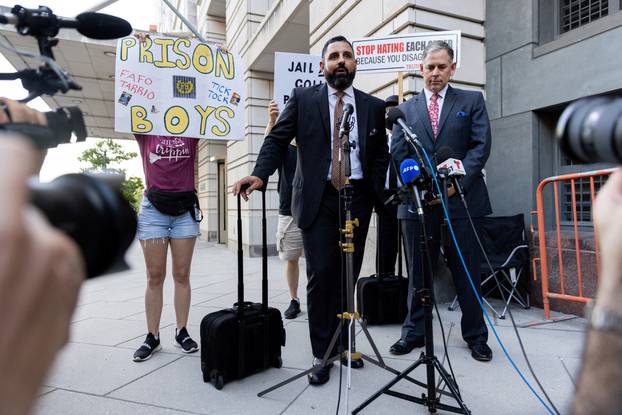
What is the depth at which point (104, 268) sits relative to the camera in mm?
597

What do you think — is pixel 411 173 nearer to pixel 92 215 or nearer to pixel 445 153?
pixel 445 153

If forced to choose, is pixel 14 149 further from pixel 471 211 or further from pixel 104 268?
pixel 471 211

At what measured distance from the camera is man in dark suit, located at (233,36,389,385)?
289cm

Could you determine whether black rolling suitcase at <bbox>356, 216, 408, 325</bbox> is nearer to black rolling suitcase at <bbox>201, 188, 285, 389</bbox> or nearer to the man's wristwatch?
black rolling suitcase at <bbox>201, 188, 285, 389</bbox>

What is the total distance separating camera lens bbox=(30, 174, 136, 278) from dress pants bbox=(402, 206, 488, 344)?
2.67m

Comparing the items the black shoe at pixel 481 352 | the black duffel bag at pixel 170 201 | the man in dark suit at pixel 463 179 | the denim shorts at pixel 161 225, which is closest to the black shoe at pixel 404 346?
the man in dark suit at pixel 463 179

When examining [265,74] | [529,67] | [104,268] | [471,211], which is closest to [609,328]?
[104,268]

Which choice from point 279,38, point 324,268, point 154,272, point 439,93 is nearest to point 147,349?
point 154,272

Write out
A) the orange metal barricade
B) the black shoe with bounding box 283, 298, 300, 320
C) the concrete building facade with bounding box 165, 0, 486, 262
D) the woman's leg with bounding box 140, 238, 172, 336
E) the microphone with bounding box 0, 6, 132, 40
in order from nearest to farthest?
the microphone with bounding box 0, 6, 132, 40, the woman's leg with bounding box 140, 238, 172, 336, the orange metal barricade, the black shoe with bounding box 283, 298, 300, 320, the concrete building facade with bounding box 165, 0, 486, 262

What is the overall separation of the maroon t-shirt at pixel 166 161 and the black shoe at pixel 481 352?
2.44 meters

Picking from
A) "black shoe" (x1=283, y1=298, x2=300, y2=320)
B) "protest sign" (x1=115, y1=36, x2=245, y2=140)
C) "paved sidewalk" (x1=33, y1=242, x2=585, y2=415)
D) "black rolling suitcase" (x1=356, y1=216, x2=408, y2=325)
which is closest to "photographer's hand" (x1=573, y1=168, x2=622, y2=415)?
"paved sidewalk" (x1=33, y1=242, x2=585, y2=415)

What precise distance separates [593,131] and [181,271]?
2.99m

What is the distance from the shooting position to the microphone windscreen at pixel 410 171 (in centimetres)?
220

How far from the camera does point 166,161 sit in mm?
3201
